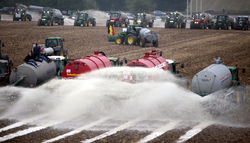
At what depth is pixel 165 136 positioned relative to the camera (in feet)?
34.4

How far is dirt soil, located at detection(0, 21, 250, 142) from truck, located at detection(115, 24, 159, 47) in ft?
2.59

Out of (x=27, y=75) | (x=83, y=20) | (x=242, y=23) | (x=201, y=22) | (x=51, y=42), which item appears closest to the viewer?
(x=27, y=75)

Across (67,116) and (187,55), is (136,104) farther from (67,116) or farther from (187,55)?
(187,55)

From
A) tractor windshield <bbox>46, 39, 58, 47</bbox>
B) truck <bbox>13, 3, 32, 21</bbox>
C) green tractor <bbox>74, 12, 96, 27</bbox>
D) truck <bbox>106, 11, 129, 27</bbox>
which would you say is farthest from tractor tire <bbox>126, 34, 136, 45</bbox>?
truck <bbox>13, 3, 32, 21</bbox>

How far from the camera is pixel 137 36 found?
3294 cm

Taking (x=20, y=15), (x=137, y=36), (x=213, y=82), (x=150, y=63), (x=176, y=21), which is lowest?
(x=213, y=82)

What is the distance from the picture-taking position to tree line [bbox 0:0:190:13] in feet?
280

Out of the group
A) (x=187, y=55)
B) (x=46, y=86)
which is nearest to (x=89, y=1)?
(x=187, y=55)

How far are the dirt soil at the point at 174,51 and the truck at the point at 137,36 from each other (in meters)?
0.79

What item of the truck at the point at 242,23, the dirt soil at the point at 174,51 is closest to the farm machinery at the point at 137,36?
the dirt soil at the point at 174,51

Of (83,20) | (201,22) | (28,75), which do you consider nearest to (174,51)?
(28,75)

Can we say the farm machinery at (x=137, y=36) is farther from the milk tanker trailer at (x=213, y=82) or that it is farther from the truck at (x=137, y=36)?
the milk tanker trailer at (x=213, y=82)

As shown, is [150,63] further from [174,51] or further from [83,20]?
[83,20]

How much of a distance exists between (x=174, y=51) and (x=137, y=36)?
195 inches
